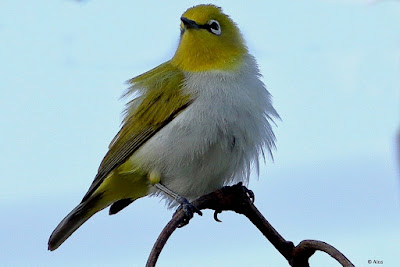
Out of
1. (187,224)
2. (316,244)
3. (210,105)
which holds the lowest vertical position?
(316,244)

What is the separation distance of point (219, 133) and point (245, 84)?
0.39m

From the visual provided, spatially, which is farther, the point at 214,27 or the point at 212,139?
the point at 214,27

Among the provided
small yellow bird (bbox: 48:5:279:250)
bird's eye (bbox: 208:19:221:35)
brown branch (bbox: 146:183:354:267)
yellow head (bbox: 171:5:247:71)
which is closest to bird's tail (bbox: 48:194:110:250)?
small yellow bird (bbox: 48:5:279:250)

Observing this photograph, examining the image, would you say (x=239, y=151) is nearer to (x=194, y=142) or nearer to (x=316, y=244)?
(x=194, y=142)

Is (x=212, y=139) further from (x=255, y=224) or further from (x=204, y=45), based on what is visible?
(x=255, y=224)

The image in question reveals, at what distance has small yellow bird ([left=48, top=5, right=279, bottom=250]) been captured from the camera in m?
3.43

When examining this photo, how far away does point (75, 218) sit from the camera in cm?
362

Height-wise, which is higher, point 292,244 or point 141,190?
point 141,190

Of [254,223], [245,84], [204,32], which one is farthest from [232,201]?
[204,32]

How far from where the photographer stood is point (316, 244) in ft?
7.38

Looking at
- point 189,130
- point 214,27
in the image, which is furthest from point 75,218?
point 214,27

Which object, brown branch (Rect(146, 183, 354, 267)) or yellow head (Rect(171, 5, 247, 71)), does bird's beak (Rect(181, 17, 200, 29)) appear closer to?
yellow head (Rect(171, 5, 247, 71))

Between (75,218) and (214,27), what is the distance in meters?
1.36

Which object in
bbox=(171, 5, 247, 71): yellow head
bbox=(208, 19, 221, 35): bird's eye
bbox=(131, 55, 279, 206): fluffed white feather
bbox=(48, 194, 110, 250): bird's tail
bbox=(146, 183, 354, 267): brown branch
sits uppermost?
bbox=(208, 19, 221, 35): bird's eye
